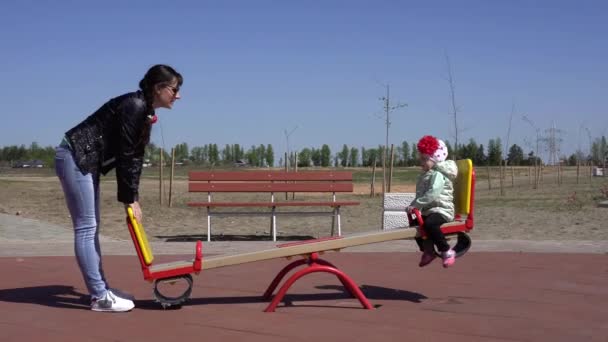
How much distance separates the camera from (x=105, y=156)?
16.0 feet

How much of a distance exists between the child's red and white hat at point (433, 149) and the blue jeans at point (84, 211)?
2.51 m

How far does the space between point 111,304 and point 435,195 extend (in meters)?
2.50

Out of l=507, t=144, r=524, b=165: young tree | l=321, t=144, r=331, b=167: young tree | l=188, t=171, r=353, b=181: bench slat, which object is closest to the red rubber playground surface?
l=188, t=171, r=353, b=181: bench slat

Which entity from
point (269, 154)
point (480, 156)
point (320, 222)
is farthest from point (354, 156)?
point (320, 222)

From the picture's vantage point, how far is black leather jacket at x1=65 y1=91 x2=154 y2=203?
15.4 ft

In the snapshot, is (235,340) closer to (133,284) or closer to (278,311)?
(278,311)

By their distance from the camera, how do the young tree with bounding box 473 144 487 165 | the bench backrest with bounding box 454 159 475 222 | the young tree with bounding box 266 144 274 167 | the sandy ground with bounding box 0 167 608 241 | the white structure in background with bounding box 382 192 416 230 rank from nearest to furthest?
the bench backrest with bounding box 454 159 475 222
the white structure in background with bounding box 382 192 416 230
the sandy ground with bounding box 0 167 608 241
the young tree with bounding box 473 144 487 165
the young tree with bounding box 266 144 274 167

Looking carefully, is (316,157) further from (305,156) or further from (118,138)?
(118,138)

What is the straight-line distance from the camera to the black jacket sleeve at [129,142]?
469cm

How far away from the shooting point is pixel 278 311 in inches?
195

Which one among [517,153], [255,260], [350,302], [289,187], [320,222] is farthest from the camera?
[517,153]

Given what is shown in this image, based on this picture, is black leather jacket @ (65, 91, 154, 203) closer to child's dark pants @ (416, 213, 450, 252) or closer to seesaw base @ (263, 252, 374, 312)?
A: seesaw base @ (263, 252, 374, 312)

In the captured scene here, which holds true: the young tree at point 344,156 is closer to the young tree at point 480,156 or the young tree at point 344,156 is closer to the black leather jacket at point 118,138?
the young tree at point 480,156

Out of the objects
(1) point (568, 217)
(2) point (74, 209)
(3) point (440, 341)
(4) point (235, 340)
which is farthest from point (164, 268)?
(1) point (568, 217)
